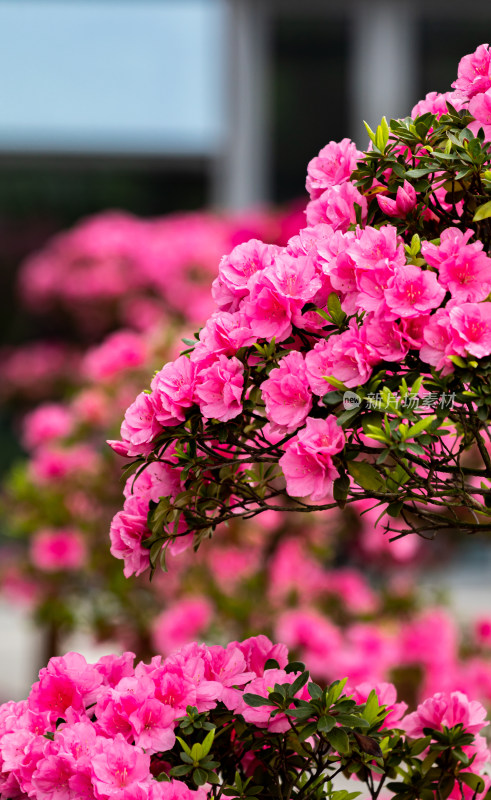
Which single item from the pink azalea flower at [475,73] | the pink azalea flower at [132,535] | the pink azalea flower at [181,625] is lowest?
the pink azalea flower at [181,625]

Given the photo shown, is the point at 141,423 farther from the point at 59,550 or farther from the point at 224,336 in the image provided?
the point at 59,550

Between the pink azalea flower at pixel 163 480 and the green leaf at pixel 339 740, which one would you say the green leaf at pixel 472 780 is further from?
the pink azalea flower at pixel 163 480

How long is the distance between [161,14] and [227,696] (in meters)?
6.16

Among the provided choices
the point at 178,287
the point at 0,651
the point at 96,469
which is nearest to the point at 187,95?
the point at 178,287

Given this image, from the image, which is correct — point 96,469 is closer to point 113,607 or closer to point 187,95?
point 113,607

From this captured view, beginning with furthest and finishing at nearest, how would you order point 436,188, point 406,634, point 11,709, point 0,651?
point 0,651 < point 406,634 < point 11,709 < point 436,188

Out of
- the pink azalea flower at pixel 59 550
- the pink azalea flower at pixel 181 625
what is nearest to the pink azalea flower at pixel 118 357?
the pink azalea flower at pixel 59 550

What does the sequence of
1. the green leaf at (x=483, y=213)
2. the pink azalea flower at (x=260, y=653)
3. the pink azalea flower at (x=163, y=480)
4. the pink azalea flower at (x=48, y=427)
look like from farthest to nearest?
the pink azalea flower at (x=48, y=427), the pink azalea flower at (x=260, y=653), the pink azalea flower at (x=163, y=480), the green leaf at (x=483, y=213)

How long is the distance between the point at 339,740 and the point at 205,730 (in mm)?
168

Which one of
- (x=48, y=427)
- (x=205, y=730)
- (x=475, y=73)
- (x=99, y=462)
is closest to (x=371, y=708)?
(x=205, y=730)

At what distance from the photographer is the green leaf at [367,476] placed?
122 centimetres

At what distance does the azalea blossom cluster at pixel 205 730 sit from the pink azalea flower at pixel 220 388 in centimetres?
35

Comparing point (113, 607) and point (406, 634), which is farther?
point (113, 607)

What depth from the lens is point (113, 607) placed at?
3.77 meters
